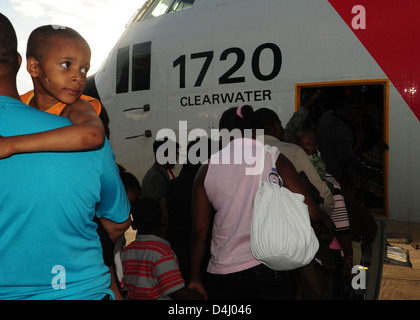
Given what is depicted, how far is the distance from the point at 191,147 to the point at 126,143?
11.1 feet

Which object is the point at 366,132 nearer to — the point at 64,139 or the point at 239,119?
the point at 239,119

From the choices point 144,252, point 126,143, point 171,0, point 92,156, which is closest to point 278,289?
point 144,252

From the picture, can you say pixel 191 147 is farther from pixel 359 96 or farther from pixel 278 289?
pixel 359 96

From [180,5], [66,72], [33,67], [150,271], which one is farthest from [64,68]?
[180,5]

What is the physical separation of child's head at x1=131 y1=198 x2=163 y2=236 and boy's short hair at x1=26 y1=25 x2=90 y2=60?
166cm

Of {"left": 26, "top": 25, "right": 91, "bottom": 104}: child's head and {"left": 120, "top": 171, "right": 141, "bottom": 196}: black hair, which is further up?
→ {"left": 26, "top": 25, "right": 91, "bottom": 104}: child's head

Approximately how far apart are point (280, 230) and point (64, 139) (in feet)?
4.41

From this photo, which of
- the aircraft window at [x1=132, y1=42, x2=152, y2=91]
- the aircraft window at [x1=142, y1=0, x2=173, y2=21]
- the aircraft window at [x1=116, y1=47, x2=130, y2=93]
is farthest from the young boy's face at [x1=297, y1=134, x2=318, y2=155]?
the aircraft window at [x1=142, y1=0, x2=173, y2=21]

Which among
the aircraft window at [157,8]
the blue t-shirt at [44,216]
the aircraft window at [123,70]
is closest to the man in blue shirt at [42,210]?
the blue t-shirt at [44,216]

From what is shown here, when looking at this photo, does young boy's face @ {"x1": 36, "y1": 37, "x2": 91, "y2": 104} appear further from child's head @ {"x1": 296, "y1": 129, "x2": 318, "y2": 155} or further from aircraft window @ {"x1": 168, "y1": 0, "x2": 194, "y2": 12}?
aircraft window @ {"x1": 168, "y1": 0, "x2": 194, "y2": 12}

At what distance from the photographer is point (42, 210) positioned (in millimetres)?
1414

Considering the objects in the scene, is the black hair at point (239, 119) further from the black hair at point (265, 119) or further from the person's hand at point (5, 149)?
the person's hand at point (5, 149)

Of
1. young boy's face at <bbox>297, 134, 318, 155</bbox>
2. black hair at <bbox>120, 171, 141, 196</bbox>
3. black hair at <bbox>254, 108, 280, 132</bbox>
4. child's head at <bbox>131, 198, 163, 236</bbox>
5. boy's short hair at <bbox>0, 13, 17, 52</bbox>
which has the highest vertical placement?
boy's short hair at <bbox>0, 13, 17, 52</bbox>

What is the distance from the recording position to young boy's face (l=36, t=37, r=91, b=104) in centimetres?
162
